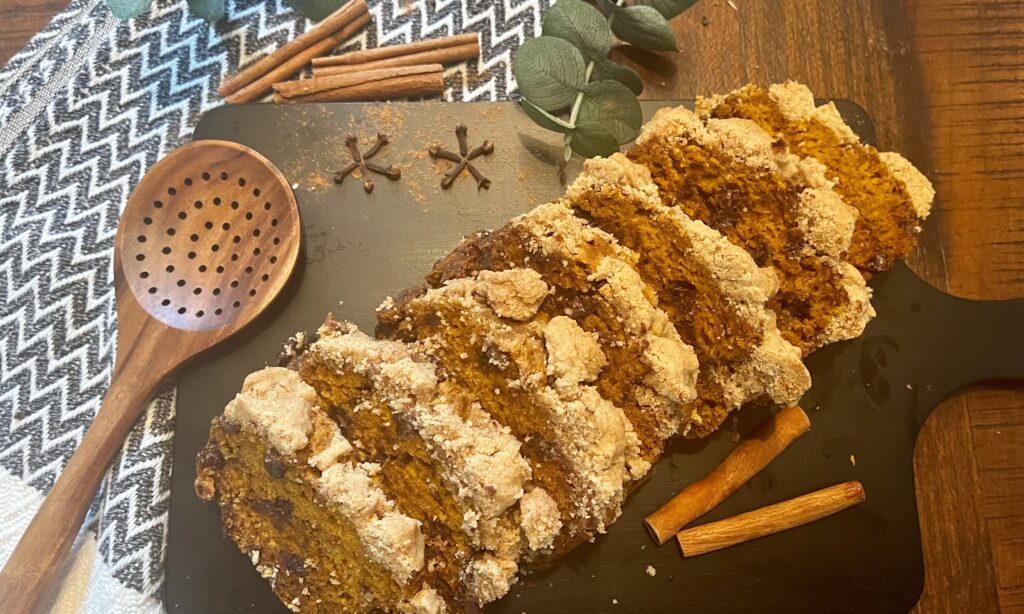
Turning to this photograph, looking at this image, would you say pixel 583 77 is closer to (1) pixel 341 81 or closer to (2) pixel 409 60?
(2) pixel 409 60

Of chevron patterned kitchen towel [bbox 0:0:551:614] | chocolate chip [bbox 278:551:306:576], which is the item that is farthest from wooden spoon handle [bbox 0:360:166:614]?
chocolate chip [bbox 278:551:306:576]

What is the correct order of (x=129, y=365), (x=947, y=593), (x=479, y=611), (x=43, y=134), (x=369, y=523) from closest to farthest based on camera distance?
(x=369, y=523) → (x=479, y=611) → (x=129, y=365) → (x=947, y=593) → (x=43, y=134)

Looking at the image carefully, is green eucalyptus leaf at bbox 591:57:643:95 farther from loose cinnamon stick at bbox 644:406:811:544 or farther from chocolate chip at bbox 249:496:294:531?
chocolate chip at bbox 249:496:294:531

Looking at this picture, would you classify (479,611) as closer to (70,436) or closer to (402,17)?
(70,436)

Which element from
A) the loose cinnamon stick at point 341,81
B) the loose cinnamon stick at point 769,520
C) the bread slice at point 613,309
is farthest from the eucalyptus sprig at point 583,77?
the loose cinnamon stick at point 769,520

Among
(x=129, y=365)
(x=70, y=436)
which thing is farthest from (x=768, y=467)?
(x=70, y=436)

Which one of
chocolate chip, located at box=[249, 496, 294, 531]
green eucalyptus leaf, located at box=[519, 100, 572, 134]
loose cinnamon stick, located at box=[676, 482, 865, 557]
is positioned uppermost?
green eucalyptus leaf, located at box=[519, 100, 572, 134]
